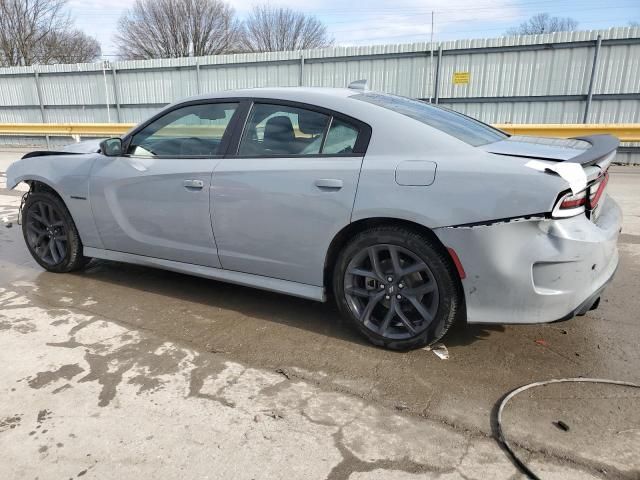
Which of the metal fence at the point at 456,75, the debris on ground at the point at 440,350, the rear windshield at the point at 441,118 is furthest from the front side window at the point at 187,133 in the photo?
the metal fence at the point at 456,75

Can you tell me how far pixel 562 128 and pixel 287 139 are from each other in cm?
951

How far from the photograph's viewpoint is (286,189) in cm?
312

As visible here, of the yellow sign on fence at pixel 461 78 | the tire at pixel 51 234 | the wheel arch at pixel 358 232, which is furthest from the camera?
the yellow sign on fence at pixel 461 78

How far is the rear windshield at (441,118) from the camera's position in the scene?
3.03 m

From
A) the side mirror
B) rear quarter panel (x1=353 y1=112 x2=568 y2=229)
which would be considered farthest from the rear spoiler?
the side mirror

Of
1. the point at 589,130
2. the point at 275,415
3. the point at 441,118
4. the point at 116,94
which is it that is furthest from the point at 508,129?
the point at 116,94

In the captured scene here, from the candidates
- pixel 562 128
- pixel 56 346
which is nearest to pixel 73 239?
pixel 56 346

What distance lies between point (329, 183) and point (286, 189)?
31 centimetres

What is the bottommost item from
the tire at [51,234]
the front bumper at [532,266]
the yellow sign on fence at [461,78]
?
the tire at [51,234]

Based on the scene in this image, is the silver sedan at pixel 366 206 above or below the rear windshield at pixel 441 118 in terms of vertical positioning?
below

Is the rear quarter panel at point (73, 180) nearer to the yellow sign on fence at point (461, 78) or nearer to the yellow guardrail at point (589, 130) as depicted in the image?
the yellow guardrail at point (589, 130)

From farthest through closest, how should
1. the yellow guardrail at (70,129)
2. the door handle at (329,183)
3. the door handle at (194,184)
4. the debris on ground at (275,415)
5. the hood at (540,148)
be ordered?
the yellow guardrail at (70,129) → the door handle at (194,184) → the door handle at (329,183) → the hood at (540,148) → the debris on ground at (275,415)

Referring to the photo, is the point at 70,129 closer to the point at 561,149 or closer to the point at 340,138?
the point at 340,138

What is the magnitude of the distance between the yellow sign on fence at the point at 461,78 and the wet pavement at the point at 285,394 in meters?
10.8
